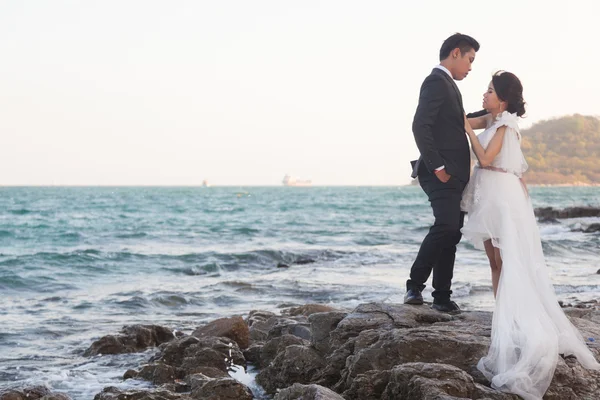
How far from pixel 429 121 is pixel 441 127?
0.52 feet

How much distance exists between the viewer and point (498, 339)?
5.38 metres

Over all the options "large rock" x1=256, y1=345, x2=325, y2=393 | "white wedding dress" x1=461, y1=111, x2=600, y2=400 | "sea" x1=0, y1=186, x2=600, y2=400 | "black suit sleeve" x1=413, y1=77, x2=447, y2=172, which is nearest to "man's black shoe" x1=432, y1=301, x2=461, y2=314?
"white wedding dress" x1=461, y1=111, x2=600, y2=400

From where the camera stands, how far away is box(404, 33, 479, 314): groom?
6352 mm

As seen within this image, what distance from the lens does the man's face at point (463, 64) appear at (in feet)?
21.1

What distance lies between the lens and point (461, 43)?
6.40 m

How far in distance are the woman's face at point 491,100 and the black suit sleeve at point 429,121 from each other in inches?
14.6

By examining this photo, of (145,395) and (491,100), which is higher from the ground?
(491,100)

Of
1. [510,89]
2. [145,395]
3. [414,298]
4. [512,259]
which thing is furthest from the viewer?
[414,298]

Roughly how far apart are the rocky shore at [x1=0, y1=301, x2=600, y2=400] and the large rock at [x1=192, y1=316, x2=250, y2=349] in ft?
0.04

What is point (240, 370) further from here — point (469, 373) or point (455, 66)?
point (455, 66)

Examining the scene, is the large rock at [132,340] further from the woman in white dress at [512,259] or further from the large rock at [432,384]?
the large rock at [432,384]

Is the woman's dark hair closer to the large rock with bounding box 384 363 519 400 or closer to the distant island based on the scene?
the large rock with bounding box 384 363 519 400

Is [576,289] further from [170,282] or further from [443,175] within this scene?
[443,175]

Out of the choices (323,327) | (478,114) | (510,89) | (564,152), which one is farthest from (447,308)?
(564,152)
